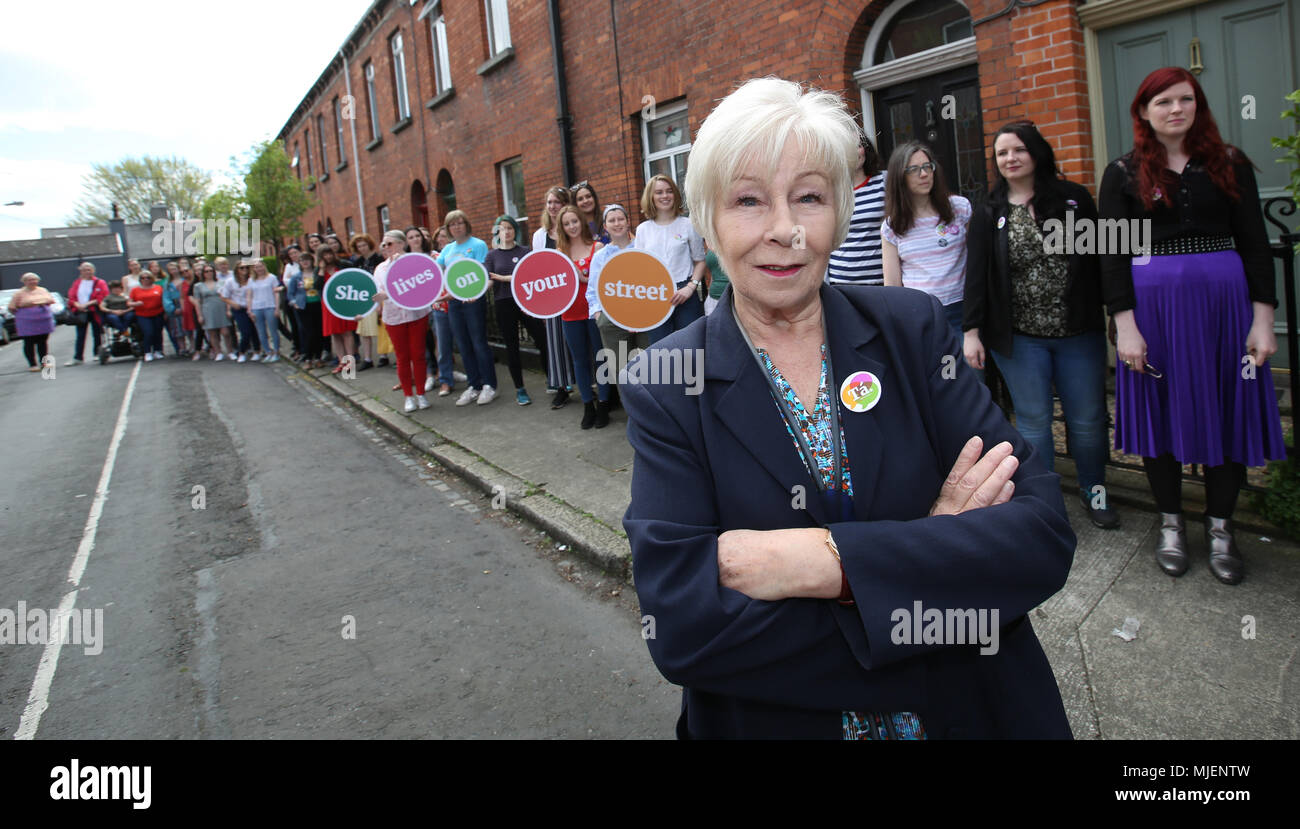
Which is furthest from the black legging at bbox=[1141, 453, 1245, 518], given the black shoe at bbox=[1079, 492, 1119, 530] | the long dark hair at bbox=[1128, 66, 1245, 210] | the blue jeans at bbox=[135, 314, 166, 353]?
the blue jeans at bbox=[135, 314, 166, 353]

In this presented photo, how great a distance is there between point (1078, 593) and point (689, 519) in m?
2.99

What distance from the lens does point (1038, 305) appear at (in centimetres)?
414

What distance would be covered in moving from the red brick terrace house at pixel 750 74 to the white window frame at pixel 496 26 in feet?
0.10

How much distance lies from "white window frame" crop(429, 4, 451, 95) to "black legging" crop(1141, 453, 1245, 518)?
1545 cm

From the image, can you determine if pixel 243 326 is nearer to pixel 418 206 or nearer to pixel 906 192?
pixel 418 206

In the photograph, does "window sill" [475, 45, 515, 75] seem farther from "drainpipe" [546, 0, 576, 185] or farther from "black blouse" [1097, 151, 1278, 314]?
"black blouse" [1097, 151, 1278, 314]

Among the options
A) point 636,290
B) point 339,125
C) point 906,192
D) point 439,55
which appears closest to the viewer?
point 906,192

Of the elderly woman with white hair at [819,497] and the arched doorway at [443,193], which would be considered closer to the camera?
the elderly woman with white hair at [819,497]

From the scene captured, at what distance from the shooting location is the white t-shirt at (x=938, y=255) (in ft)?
15.1

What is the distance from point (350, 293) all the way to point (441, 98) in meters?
8.44

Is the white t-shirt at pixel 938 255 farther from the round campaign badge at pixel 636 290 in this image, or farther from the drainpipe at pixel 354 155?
the drainpipe at pixel 354 155

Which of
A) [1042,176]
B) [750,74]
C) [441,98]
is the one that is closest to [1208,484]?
[1042,176]

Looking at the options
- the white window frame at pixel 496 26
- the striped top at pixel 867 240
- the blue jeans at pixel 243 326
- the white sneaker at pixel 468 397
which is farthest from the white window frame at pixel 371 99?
the striped top at pixel 867 240
